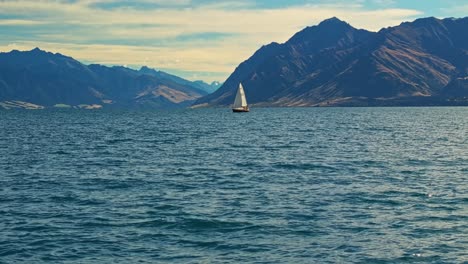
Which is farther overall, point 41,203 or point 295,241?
point 41,203

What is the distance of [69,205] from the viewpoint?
41.2 metres

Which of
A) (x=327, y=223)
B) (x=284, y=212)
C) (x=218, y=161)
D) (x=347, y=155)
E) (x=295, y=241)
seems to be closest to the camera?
(x=295, y=241)

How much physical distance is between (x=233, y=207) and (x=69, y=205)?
13.0 metres

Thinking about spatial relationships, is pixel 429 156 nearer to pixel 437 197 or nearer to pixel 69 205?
pixel 437 197

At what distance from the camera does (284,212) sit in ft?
125

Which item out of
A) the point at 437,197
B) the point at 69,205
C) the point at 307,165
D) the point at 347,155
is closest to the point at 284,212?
the point at 437,197

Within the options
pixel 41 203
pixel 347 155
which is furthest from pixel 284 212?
pixel 347 155

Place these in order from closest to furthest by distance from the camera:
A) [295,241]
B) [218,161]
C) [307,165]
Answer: [295,241], [307,165], [218,161]

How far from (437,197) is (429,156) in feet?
109

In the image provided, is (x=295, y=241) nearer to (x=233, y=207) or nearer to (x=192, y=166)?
(x=233, y=207)

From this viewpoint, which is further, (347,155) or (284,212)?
(347,155)

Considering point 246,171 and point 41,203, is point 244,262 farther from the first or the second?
point 246,171

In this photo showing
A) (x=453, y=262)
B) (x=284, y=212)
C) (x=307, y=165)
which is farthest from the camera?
(x=307, y=165)

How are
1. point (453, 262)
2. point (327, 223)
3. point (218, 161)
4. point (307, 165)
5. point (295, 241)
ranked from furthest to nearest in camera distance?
point (218, 161) < point (307, 165) < point (327, 223) < point (295, 241) < point (453, 262)
